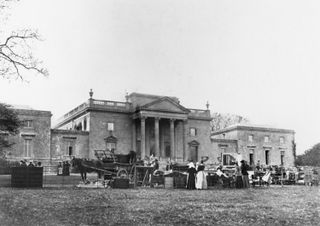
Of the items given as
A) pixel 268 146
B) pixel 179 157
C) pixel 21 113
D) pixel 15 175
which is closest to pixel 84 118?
pixel 21 113

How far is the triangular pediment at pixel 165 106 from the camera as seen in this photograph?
48.3 metres

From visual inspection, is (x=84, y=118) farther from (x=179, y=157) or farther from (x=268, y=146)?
(x=268, y=146)

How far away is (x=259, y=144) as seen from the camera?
5925 cm

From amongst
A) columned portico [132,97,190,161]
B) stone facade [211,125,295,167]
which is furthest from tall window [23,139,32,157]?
stone facade [211,125,295,167]

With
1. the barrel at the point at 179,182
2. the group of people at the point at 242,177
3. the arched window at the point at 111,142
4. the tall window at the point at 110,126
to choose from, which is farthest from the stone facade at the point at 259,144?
the barrel at the point at 179,182

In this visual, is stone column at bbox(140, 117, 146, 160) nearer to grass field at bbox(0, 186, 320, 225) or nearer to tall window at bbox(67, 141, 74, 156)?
tall window at bbox(67, 141, 74, 156)

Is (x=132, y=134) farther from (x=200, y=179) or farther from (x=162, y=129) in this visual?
(x=200, y=179)

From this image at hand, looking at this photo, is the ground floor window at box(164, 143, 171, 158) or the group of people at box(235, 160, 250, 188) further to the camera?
the ground floor window at box(164, 143, 171, 158)

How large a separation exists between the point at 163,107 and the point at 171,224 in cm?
4207

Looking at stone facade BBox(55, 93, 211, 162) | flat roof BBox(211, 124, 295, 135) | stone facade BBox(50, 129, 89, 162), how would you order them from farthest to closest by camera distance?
flat roof BBox(211, 124, 295, 135), stone facade BBox(55, 93, 211, 162), stone facade BBox(50, 129, 89, 162)

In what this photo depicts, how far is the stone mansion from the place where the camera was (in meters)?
44.4

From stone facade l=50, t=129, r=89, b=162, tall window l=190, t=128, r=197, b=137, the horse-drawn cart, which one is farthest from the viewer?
tall window l=190, t=128, r=197, b=137

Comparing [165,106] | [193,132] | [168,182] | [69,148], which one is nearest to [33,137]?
[69,148]

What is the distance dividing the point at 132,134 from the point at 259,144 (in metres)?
19.4
